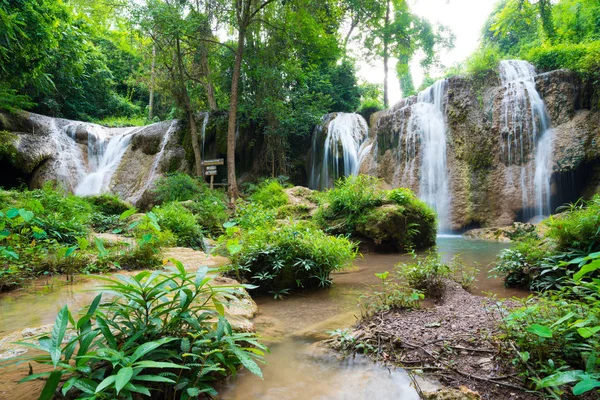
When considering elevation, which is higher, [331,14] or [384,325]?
[331,14]

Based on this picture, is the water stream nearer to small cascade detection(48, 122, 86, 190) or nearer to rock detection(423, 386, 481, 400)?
rock detection(423, 386, 481, 400)

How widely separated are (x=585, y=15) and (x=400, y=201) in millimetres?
15128

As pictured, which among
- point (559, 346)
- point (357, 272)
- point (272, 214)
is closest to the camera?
point (559, 346)

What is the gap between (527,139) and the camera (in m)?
10.8

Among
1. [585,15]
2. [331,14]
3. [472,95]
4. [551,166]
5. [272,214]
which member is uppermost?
[331,14]

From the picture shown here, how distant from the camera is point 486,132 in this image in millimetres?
11594

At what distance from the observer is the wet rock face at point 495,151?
32.7ft

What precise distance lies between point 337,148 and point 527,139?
694 centimetres

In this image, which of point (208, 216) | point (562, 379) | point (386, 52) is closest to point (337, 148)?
point (386, 52)

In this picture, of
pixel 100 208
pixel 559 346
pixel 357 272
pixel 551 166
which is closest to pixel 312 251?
pixel 357 272

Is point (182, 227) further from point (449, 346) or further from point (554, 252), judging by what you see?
point (554, 252)

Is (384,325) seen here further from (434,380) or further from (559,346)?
(559,346)

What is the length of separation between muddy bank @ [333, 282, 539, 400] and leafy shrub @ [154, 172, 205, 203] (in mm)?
9725

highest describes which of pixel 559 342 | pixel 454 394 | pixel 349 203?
pixel 349 203
